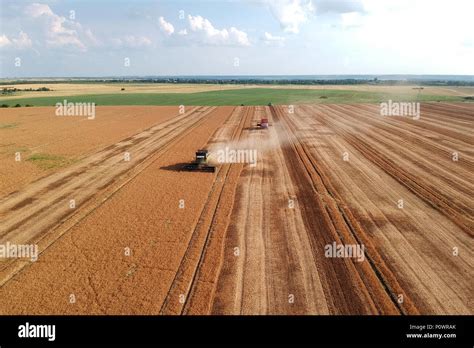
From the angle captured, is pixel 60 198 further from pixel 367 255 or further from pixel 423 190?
pixel 423 190

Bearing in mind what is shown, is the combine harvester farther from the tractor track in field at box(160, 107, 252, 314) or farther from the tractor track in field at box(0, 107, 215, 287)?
the tractor track in field at box(0, 107, 215, 287)

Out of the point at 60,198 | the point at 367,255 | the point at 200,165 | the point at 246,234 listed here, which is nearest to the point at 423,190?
the point at 367,255

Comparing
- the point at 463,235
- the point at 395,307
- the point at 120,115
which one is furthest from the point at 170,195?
the point at 120,115

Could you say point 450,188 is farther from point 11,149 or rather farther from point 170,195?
point 11,149

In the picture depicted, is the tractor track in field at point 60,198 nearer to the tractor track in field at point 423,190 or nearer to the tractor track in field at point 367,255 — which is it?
the tractor track in field at point 367,255

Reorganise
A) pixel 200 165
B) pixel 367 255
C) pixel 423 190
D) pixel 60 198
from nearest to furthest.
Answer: pixel 367 255 → pixel 60 198 → pixel 423 190 → pixel 200 165

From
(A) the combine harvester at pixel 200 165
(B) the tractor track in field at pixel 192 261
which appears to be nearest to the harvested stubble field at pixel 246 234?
(B) the tractor track in field at pixel 192 261
